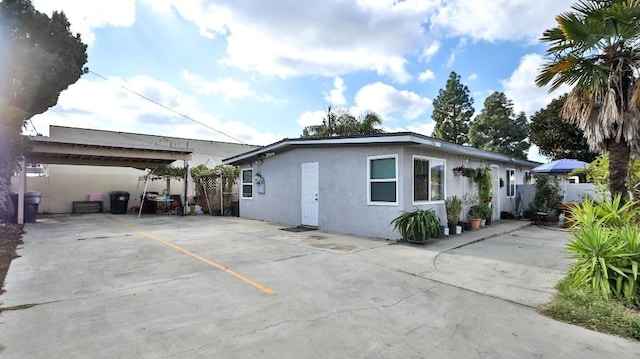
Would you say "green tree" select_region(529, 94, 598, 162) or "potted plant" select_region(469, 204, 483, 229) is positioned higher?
"green tree" select_region(529, 94, 598, 162)

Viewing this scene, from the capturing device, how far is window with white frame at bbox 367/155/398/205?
8.63 metres

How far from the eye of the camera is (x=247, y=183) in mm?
14469

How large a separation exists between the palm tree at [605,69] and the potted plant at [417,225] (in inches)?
135

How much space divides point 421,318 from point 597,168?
18.6 ft

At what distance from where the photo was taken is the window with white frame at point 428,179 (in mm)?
8977

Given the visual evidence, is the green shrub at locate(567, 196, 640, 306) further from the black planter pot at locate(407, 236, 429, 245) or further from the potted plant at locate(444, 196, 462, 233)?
the potted plant at locate(444, 196, 462, 233)

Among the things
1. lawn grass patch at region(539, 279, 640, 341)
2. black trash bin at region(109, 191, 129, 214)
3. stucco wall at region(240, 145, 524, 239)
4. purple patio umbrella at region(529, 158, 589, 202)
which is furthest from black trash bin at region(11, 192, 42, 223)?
purple patio umbrella at region(529, 158, 589, 202)

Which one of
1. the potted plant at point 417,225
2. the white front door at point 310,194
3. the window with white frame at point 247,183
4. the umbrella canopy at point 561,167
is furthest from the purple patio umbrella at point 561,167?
the window with white frame at point 247,183

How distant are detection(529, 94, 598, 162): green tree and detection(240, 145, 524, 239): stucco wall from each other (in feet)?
38.3

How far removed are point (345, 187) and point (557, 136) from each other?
18562 millimetres

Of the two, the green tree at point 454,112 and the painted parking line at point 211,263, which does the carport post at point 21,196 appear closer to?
the painted parking line at point 211,263

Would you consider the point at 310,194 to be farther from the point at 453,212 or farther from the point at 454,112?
the point at 454,112

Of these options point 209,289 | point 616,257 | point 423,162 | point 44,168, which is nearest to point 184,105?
point 44,168

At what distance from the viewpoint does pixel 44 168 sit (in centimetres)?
1806
